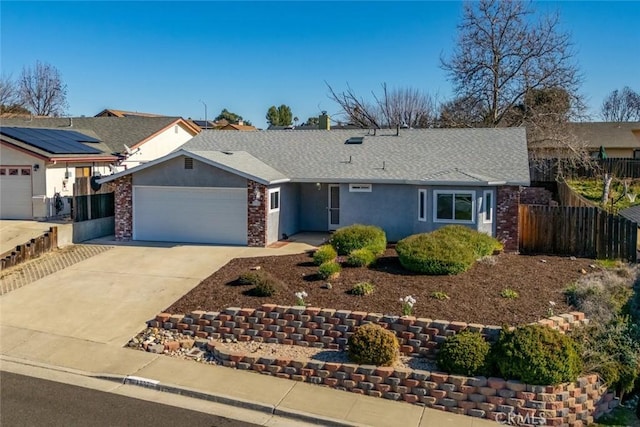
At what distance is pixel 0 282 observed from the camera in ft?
48.5

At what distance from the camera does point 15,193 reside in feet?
72.2

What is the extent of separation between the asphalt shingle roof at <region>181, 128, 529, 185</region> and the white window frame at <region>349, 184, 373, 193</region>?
30cm

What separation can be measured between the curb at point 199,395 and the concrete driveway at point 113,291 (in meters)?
1.30

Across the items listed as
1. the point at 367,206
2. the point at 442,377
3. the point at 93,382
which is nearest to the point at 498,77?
the point at 367,206

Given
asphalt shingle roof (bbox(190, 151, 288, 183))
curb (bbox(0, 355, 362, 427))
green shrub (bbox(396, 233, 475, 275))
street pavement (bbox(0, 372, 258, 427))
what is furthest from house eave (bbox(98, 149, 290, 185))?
street pavement (bbox(0, 372, 258, 427))

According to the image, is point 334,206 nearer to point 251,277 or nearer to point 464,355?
point 251,277

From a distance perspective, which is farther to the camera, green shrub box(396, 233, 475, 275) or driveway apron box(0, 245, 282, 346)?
green shrub box(396, 233, 475, 275)

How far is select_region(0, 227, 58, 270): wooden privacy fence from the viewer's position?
16.3m

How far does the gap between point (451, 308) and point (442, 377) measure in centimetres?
240

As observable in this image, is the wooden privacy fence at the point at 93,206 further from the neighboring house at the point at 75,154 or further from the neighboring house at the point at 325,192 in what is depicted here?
the neighboring house at the point at 75,154

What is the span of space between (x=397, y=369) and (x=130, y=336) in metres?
5.68

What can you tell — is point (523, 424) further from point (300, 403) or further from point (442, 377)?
point (300, 403)

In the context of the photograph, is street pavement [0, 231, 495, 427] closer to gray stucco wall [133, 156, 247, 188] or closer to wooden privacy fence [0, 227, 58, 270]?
wooden privacy fence [0, 227, 58, 270]

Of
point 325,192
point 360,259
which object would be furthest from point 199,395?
point 325,192
